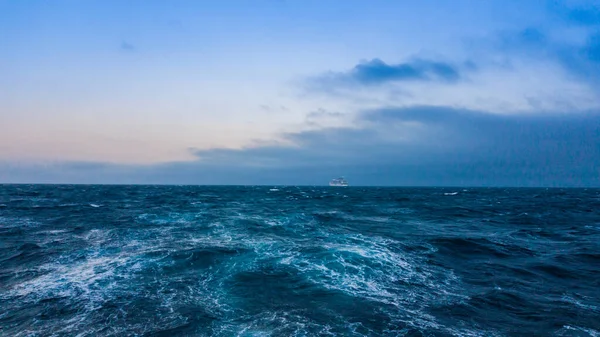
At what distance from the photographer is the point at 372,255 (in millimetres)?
20469

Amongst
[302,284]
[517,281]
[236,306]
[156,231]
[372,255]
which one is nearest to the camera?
[236,306]

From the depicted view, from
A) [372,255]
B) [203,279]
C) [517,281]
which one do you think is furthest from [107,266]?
[517,281]

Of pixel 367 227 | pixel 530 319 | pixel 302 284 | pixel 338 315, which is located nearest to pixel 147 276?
pixel 302 284

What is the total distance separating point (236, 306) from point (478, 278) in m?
12.4

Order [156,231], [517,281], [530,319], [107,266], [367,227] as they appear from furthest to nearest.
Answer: [367,227]
[156,231]
[107,266]
[517,281]
[530,319]

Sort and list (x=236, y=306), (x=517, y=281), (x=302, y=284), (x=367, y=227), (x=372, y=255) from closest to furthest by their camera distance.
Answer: (x=236, y=306) → (x=302, y=284) → (x=517, y=281) → (x=372, y=255) → (x=367, y=227)

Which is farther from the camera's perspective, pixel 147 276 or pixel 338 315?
pixel 147 276

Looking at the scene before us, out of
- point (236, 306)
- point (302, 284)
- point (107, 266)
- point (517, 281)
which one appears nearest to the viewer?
point (236, 306)

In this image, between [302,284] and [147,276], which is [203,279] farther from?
[302,284]

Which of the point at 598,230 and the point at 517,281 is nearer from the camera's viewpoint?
the point at 517,281

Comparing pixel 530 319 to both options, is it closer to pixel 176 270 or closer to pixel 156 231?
pixel 176 270

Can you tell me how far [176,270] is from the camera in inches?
677

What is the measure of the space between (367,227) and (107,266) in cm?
2219

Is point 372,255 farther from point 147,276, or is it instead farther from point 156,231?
point 156,231
